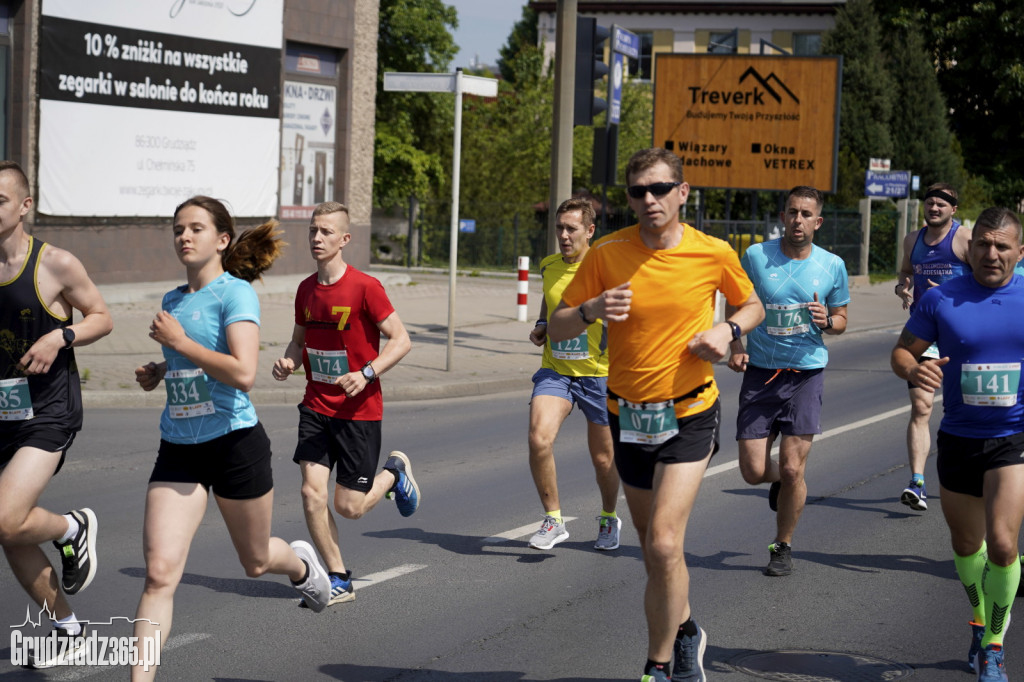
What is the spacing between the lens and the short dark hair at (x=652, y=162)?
4.93 meters

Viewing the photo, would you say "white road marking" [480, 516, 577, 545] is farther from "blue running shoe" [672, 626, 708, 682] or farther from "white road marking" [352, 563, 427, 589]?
"blue running shoe" [672, 626, 708, 682]

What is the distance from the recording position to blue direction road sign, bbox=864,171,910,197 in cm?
3438

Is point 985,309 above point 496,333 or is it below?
above

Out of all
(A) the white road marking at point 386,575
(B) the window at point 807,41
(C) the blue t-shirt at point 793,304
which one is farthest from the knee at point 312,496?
(B) the window at point 807,41

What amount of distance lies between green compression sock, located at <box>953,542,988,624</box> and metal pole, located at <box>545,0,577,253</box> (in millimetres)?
11830

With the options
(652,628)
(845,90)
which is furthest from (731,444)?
(845,90)

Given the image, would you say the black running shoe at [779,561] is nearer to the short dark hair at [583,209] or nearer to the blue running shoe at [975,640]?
the blue running shoe at [975,640]

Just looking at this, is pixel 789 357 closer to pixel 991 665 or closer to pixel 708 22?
pixel 991 665

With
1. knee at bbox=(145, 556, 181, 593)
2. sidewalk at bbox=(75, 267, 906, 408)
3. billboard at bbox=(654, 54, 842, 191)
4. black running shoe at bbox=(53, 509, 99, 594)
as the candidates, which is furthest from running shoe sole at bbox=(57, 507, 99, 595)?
billboard at bbox=(654, 54, 842, 191)

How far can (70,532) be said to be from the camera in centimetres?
554

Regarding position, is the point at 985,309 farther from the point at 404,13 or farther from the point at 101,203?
the point at 404,13

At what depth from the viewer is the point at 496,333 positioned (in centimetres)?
2023

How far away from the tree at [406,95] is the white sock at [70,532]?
38.3 meters

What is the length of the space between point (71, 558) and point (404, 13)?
132 feet
